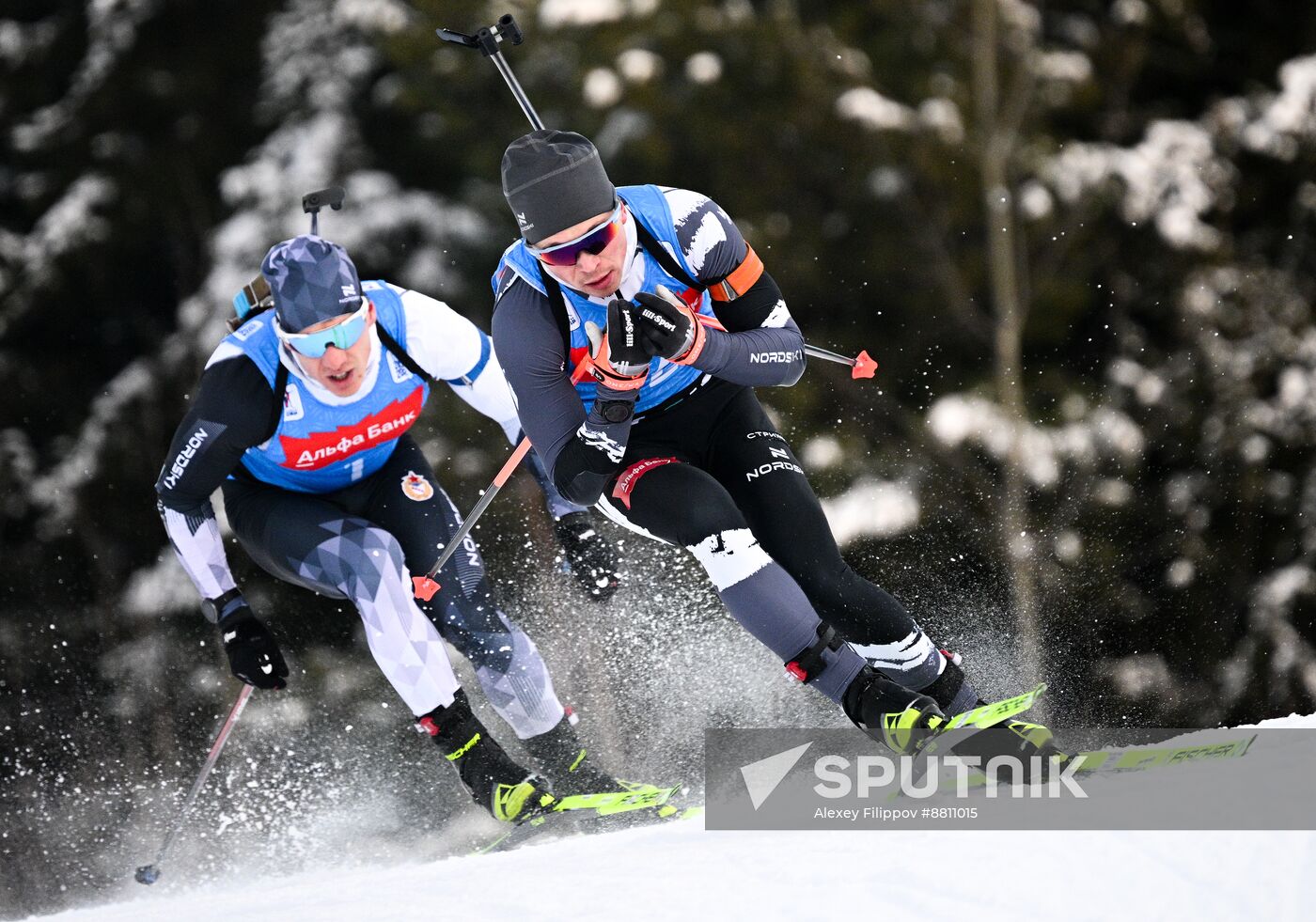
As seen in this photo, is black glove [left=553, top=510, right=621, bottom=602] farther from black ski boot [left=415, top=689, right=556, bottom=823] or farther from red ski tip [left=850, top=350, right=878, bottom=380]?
red ski tip [left=850, top=350, right=878, bottom=380]

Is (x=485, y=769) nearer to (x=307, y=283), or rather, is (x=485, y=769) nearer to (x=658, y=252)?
(x=307, y=283)

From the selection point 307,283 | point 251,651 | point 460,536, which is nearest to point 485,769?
point 460,536

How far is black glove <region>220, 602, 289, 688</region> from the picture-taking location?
4102 millimetres

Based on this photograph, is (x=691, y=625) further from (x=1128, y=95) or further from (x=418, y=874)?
(x=1128, y=95)

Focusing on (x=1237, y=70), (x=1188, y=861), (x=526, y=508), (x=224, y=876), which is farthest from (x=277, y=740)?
(x=1237, y=70)

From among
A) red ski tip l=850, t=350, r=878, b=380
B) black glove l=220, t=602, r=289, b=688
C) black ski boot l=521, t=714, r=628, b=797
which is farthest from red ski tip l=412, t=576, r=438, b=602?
red ski tip l=850, t=350, r=878, b=380

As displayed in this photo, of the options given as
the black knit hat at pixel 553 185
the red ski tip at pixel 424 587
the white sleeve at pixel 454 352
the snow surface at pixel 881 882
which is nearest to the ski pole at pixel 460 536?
the red ski tip at pixel 424 587

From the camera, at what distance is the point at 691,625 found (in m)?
6.58

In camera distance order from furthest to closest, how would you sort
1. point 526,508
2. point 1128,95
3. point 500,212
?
1. point 1128,95
2. point 500,212
3. point 526,508

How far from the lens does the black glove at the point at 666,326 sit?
312cm

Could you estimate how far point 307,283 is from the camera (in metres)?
3.87

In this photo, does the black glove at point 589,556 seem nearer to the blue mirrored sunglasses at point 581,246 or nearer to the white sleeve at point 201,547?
the white sleeve at point 201,547

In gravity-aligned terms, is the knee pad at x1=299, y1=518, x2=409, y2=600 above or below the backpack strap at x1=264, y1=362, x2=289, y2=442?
below

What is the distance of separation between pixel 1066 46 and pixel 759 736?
1171 cm
